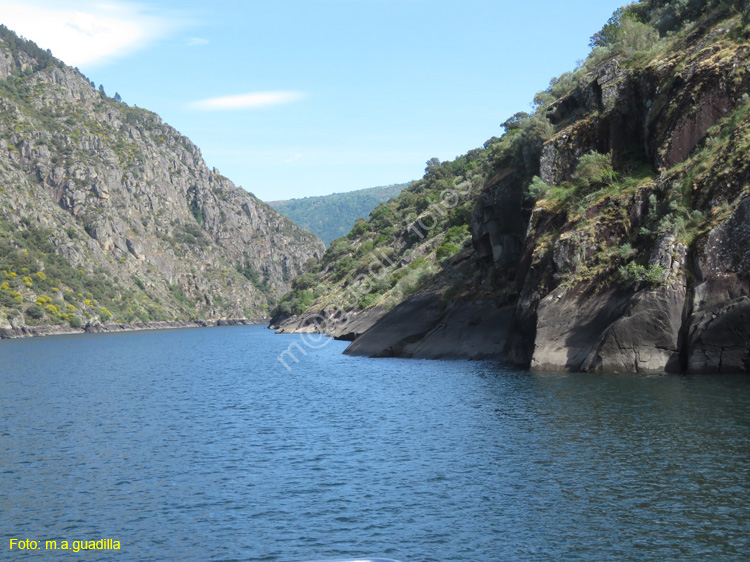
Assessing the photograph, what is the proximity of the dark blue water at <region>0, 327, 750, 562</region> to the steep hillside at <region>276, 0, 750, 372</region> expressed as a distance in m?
3.05

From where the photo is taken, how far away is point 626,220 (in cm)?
4306

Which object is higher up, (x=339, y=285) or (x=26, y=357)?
(x=339, y=285)

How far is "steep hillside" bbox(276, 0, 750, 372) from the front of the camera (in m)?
36.2

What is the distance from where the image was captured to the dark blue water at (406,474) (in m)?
15.6

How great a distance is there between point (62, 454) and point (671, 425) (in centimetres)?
2361

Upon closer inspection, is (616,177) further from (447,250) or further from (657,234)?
(447,250)

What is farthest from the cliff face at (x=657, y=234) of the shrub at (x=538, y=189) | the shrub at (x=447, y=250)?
the shrub at (x=447, y=250)

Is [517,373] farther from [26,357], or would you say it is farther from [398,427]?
[26,357]

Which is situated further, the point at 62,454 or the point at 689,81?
the point at 689,81

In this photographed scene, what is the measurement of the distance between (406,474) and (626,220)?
28363 millimetres

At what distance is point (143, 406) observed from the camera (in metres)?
40.7

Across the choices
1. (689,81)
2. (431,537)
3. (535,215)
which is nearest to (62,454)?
(431,537)

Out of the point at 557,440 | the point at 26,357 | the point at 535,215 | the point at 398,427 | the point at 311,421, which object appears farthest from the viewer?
the point at 26,357

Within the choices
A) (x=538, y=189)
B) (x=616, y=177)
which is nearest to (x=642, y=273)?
(x=616, y=177)
